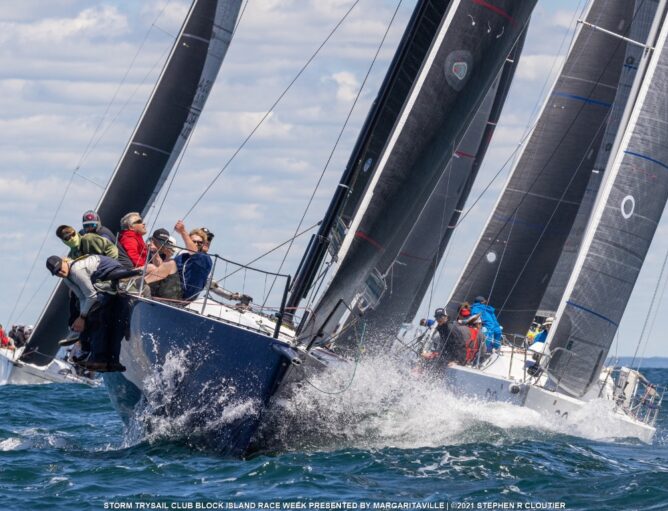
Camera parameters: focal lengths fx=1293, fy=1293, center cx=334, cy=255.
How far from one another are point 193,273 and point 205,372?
120 cm

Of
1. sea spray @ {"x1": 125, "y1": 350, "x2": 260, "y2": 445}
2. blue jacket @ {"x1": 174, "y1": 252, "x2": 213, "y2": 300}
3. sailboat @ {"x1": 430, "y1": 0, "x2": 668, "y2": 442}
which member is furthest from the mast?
sea spray @ {"x1": 125, "y1": 350, "x2": 260, "y2": 445}

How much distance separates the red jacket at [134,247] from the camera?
481 inches

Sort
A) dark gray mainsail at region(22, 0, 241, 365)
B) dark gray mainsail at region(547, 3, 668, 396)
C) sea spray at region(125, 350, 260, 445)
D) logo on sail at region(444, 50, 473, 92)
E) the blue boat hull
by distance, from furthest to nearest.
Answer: dark gray mainsail at region(22, 0, 241, 365)
dark gray mainsail at region(547, 3, 668, 396)
logo on sail at region(444, 50, 473, 92)
sea spray at region(125, 350, 260, 445)
the blue boat hull

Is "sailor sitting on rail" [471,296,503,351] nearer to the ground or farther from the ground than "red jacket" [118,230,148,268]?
farther from the ground

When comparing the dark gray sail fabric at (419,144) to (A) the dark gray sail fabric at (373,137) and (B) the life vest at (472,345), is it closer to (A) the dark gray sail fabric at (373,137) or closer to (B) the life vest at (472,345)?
(A) the dark gray sail fabric at (373,137)

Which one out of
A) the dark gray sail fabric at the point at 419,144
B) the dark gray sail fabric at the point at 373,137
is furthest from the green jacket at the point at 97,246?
the dark gray sail fabric at the point at 419,144

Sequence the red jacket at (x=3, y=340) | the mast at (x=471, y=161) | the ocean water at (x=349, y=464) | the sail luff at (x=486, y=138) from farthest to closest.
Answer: the red jacket at (x=3, y=340)
the sail luff at (x=486, y=138)
the mast at (x=471, y=161)
the ocean water at (x=349, y=464)

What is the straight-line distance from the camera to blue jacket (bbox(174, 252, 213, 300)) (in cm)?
1152

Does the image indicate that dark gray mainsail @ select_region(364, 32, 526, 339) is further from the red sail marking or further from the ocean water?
the red sail marking

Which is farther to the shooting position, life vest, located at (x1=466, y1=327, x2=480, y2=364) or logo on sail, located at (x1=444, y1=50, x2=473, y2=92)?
life vest, located at (x1=466, y1=327, x2=480, y2=364)

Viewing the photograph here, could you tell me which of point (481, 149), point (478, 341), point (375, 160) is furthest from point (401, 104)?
point (481, 149)

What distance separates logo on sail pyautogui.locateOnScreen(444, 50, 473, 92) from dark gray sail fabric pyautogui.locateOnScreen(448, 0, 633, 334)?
888cm

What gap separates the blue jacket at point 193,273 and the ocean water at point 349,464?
129cm

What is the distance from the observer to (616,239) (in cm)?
1700
